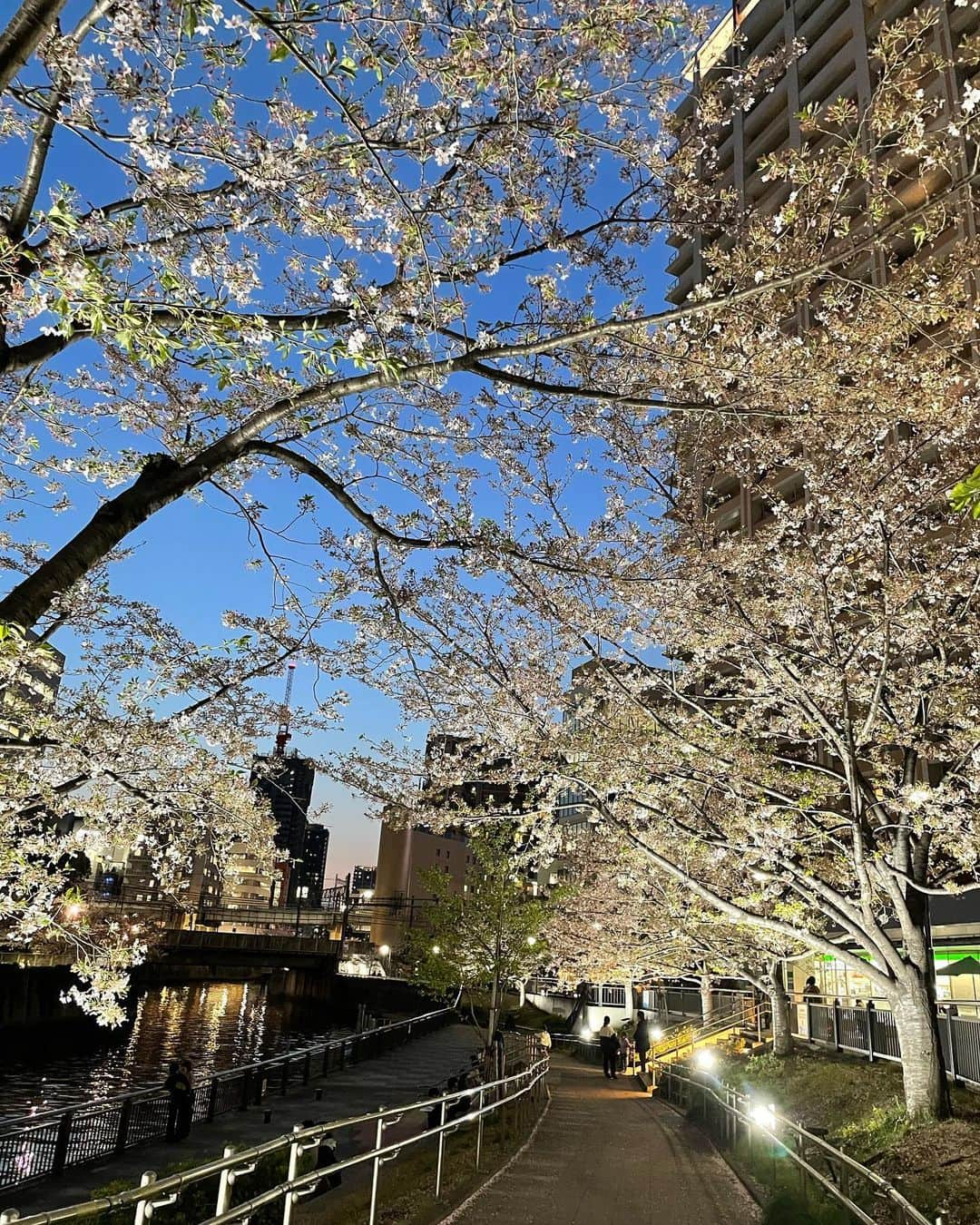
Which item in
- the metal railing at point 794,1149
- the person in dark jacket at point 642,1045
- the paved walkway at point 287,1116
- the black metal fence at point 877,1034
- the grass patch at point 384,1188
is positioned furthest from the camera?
the person in dark jacket at point 642,1045

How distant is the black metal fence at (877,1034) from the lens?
13.0 meters

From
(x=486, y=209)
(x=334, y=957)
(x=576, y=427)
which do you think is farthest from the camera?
(x=334, y=957)

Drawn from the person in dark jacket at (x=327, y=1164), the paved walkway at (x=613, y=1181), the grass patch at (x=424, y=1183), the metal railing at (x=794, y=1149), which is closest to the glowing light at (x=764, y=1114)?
the metal railing at (x=794, y=1149)

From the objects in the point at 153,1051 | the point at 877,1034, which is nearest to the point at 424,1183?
the point at 877,1034

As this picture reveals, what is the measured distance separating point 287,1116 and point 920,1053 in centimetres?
1132

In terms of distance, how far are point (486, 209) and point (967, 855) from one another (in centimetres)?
915

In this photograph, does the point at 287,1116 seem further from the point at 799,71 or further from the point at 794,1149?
the point at 799,71

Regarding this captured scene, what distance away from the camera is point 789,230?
6188mm

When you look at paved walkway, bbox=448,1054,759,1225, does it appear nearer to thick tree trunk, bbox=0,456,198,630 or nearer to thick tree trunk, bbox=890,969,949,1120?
thick tree trunk, bbox=890,969,949,1120

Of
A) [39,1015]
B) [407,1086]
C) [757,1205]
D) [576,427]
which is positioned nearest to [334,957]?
[39,1015]

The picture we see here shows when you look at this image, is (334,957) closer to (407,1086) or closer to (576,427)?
(407,1086)

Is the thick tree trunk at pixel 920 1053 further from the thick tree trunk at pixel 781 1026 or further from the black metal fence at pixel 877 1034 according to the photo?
the thick tree trunk at pixel 781 1026

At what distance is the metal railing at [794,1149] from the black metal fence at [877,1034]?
287cm

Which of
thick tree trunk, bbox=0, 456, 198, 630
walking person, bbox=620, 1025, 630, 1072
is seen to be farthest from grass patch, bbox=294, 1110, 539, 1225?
walking person, bbox=620, 1025, 630, 1072
